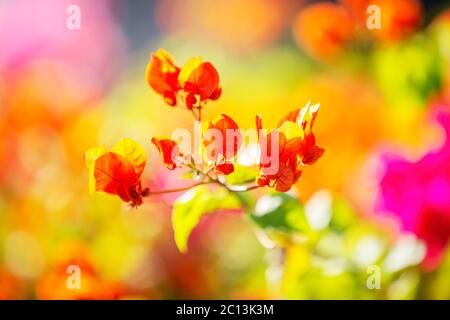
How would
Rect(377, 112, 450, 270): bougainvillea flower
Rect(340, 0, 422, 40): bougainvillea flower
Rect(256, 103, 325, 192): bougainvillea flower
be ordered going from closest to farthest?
Rect(256, 103, 325, 192): bougainvillea flower → Rect(377, 112, 450, 270): bougainvillea flower → Rect(340, 0, 422, 40): bougainvillea flower

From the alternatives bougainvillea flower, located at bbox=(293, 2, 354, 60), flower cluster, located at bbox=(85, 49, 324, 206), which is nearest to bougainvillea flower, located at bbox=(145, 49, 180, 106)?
flower cluster, located at bbox=(85, 49, 324, 206)

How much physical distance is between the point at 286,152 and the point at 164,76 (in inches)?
4.0

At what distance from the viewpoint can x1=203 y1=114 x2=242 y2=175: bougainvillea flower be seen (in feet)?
1.49

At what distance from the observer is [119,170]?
463mm

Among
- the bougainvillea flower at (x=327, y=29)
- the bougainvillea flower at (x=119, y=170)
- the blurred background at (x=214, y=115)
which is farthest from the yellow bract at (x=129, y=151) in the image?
the bougainvillea flower at (x=327, y=29)

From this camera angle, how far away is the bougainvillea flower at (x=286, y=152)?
0.45m

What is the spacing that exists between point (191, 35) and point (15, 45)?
0.23 m

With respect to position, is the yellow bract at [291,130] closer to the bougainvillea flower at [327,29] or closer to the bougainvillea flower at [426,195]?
the bougainvillea flower at [426,195]

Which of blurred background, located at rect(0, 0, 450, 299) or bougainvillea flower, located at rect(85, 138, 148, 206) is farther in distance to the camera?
blurred background, located at rect(0, 0, 450, 299)

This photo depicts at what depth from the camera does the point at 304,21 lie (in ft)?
2.92

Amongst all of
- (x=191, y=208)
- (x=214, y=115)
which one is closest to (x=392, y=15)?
(x=214, y=115)

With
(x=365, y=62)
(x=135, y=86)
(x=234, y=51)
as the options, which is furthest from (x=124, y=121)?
(x=365, y=62)

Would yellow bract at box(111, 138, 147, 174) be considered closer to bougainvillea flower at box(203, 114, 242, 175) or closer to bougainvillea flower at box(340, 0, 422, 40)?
bougainvillea flower at box(203, 114, 242, 175)

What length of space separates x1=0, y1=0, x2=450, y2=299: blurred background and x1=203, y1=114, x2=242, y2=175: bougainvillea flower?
191 mm
